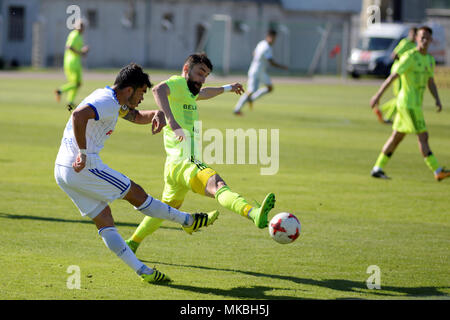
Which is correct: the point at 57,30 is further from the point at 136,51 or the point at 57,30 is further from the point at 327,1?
the point at 327,1

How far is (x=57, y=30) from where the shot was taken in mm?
57406

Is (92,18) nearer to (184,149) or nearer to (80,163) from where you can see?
(184,149)

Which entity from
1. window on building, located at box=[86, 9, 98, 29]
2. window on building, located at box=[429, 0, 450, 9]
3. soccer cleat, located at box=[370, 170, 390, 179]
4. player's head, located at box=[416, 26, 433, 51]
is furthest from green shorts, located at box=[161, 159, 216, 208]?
window on building, located at box=[429, 0, 450, 9]

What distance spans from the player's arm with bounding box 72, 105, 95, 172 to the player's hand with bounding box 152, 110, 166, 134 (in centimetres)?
66

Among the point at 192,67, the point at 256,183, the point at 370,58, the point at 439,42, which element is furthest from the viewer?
the point at 439,42

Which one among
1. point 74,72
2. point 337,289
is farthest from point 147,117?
point 74,72

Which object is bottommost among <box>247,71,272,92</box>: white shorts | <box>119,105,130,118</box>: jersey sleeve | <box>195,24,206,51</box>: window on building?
<box>195,24,206,51</box>: window on building

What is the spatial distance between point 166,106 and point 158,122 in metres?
0.66

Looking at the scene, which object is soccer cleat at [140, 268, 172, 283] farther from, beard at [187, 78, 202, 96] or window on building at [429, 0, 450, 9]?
window on building at [429, 0, 450, 9]

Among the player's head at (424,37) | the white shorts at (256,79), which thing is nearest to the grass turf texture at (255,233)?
the player's head at (424,37)

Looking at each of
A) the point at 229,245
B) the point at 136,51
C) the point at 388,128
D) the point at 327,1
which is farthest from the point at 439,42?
the point at 229,245

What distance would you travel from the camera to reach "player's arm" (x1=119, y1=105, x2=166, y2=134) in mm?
6883

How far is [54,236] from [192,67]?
2503 mm

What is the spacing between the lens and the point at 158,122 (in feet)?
22.6
